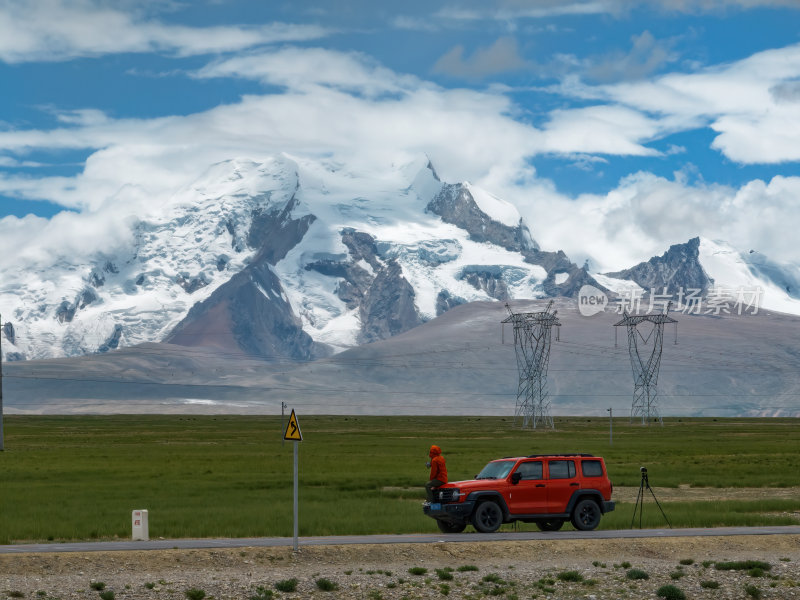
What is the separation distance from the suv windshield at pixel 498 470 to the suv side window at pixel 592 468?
2.72m

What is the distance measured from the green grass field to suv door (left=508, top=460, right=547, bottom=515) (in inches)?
164

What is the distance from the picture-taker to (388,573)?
121 ft

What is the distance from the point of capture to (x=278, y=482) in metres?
77.3

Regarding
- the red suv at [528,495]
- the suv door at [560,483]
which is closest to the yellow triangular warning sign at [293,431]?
the red suv at [528,495]

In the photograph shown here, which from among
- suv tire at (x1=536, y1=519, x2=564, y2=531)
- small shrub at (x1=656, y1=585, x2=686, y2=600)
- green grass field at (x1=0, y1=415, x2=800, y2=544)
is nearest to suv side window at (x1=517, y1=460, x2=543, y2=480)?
suv tire at (x1=536, y1=519, x2=564, y2=531)

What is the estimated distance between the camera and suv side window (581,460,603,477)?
148 feet

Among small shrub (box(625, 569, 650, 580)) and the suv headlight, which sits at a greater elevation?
the suv headlight

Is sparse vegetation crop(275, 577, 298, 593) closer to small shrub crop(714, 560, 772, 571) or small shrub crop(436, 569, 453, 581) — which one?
small shrub crop(436, 569, 453, 581)

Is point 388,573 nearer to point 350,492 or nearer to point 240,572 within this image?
point 240,572

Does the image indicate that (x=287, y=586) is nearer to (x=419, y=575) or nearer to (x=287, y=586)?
(x=287, y=586)

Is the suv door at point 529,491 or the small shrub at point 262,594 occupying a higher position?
the suv door at point 529,491

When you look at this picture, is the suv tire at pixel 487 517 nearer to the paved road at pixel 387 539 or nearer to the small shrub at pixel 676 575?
the paved road at pixel 387 539

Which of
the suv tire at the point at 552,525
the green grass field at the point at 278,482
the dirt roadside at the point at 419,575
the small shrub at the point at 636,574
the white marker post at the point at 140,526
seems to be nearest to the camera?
the dirt roadside at the point at 419,575

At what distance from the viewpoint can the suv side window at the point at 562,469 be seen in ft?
147
